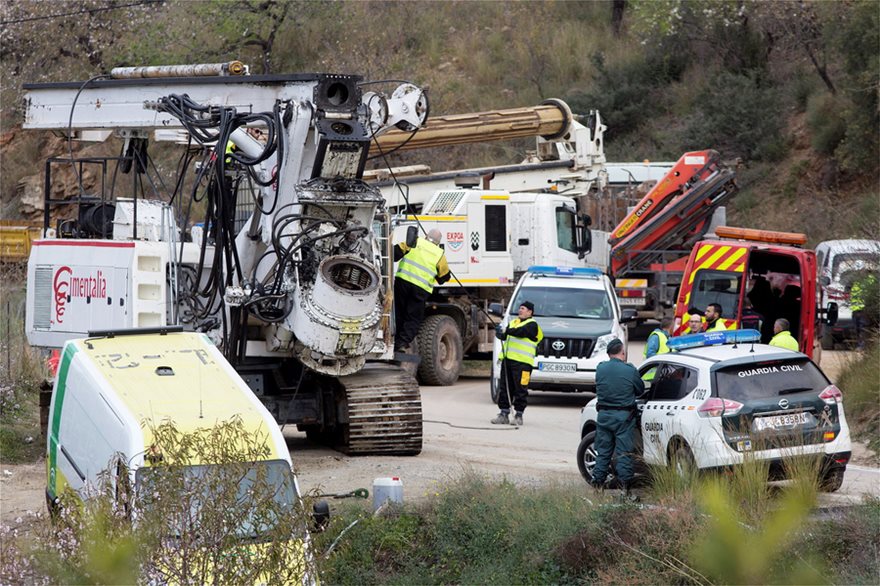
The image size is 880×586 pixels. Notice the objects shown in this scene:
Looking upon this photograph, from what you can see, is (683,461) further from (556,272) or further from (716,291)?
(556,272)

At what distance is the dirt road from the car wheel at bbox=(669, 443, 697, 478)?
36.1 inches

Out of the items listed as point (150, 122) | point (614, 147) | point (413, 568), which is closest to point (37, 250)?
point (150, 122)

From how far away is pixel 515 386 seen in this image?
1641 centimetres

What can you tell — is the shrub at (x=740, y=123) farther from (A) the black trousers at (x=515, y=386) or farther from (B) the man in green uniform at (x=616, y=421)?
(B) the man in green uniform at (x=616, y=421)

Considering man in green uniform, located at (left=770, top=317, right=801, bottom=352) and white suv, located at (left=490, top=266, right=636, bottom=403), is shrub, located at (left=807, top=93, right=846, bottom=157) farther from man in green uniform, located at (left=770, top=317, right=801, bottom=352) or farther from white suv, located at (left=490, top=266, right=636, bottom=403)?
man in green uniform, located at (left=770, top=317, right=801, bottom=352)

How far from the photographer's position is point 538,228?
22.9 meters

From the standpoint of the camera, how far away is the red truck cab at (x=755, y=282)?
17641 millimetres

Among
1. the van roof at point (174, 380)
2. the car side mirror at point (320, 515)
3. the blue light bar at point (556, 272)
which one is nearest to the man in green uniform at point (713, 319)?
the blue light bar at point (556, 272)

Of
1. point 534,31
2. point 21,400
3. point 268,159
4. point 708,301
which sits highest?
point 534,31

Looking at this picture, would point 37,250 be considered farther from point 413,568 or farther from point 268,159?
point 413,568

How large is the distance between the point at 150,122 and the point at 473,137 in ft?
34.5

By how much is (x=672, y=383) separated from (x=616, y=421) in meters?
0.63

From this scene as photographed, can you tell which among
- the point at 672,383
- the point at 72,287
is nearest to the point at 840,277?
the point at 672,383

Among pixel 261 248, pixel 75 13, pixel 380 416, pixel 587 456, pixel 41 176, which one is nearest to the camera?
pixel 587 456
